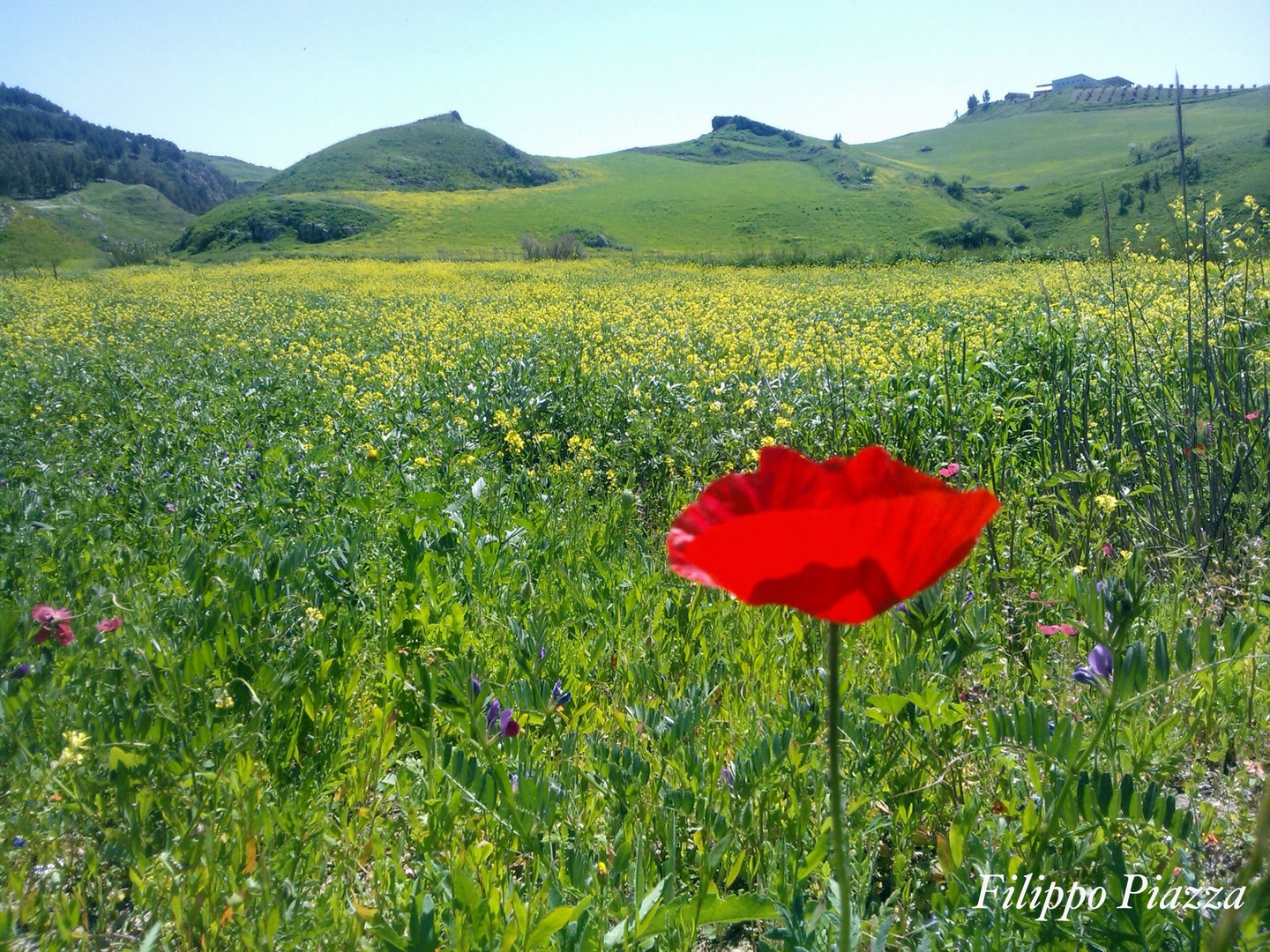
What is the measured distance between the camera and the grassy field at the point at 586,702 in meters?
1.37

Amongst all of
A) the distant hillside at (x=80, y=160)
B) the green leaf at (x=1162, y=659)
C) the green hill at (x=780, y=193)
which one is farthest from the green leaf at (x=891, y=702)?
the distant hillside at (x=80, y=160)

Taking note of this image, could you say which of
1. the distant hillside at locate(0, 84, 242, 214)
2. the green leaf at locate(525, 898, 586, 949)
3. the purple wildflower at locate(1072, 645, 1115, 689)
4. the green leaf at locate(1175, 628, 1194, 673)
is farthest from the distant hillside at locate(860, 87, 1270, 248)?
the distant hillside at locate(0, 84, 242, 214)

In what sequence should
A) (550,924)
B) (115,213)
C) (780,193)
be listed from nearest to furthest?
1. (550,924)
2. (780,193)
3. (115,213)

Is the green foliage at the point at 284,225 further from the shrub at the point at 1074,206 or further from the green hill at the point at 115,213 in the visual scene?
the shrub at the point at 1074,206

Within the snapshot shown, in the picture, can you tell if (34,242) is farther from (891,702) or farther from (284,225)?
(891,702)

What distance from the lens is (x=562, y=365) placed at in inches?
304

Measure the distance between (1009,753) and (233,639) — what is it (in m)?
1.92

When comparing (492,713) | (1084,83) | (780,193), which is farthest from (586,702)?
(1084,83)

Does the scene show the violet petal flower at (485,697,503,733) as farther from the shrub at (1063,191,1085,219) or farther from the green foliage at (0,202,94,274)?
the green foliage at (0,202,94,274)

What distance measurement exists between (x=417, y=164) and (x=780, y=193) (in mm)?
48751

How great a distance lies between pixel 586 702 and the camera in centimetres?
229

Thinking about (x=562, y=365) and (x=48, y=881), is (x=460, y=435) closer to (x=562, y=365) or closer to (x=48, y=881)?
(x=562, y=365)

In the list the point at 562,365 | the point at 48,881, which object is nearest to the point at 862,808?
the point at 48,881

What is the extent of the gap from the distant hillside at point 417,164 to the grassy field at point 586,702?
95546 millimetres
